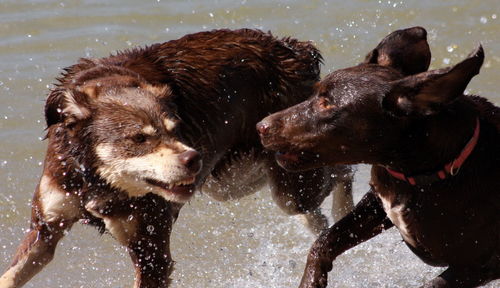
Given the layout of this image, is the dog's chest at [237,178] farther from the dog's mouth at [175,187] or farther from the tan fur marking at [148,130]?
the tan fur marking at [148,130]

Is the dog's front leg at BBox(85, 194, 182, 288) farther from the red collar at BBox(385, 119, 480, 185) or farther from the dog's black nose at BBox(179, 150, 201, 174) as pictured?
the red collar at BBox(385, 119, 480, 185)

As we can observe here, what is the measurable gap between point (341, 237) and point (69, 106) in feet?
6.08

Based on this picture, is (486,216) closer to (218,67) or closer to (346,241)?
(346,241)

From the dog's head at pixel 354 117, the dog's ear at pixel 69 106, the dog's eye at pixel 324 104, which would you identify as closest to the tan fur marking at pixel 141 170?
the dog's ear at pixel 69 106

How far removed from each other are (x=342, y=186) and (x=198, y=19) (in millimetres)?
4657

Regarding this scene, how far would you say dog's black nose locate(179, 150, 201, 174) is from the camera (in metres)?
5.74

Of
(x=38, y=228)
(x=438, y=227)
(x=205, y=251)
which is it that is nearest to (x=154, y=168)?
(x=38, y=228)

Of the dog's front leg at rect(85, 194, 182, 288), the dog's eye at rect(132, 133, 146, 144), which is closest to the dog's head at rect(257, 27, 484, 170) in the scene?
the dog's eye at rect(132, 133, 146, 144)

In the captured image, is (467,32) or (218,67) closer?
(218,67)

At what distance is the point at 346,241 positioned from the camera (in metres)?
6.23

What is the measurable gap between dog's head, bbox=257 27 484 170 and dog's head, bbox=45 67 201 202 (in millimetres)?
559

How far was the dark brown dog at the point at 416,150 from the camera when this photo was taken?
18.4 feet

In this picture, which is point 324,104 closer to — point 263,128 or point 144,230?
point 263,128

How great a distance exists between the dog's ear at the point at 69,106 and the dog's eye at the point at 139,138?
0.32 meters
